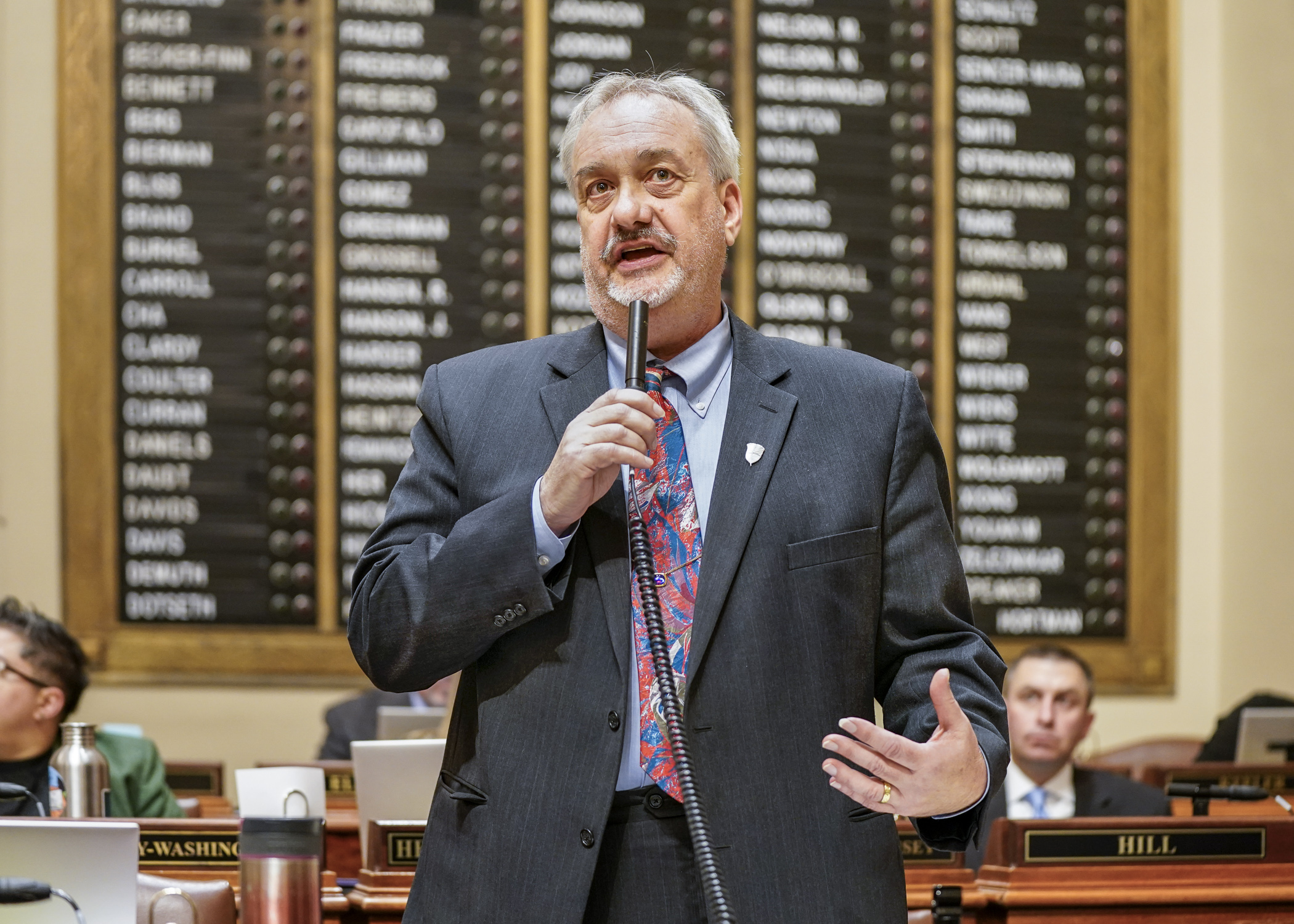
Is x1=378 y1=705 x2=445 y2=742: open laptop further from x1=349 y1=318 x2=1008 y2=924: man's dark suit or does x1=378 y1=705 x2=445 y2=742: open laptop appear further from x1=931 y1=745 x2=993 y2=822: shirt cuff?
x1=931 y1=745 x2=993 y2=822: shirt cuff

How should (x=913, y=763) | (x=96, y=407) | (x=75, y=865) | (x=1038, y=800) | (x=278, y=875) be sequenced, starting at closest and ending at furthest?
(x=913, y=763) < (x=75, y=865) < (x=278, y=875) < (x=1038, y=800) < (x=96, y=407)

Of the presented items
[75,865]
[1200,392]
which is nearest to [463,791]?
[75,865]

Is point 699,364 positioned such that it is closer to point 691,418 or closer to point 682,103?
point 691,418

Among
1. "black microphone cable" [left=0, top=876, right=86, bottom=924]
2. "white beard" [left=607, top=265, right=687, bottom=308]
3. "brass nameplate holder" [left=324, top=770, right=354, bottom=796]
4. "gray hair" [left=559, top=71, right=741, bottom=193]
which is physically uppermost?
"gray hair" [left=559, top=71, right=741, bottom=193]

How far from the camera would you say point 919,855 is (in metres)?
3.01

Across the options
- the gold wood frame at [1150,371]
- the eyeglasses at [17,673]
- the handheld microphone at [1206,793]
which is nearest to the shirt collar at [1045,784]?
the handheld microphone at [1206,793]

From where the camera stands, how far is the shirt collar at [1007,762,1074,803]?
427cm

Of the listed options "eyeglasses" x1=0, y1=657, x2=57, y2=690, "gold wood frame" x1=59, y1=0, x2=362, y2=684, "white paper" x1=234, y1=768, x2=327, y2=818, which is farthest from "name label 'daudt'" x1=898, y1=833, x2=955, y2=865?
"gold wood frame" x1=59, y1=0, x2=362, y2=684

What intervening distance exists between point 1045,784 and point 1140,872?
142 centimetres

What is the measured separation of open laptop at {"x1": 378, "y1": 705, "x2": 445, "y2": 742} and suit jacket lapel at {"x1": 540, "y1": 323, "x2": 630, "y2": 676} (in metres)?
2.45

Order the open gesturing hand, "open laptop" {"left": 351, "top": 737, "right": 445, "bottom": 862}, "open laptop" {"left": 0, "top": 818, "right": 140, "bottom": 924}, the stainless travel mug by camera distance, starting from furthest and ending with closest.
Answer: "open laptop" {"left": 351, "top": 737, "right": 445, "bottom": 862}
the stainless travel mug
"open laptop" {"left": 0, "top": 818, "right": 140, "bottom": 924}
the open gesturing hand

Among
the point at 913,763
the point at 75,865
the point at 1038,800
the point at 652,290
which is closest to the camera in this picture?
the point at 913,763

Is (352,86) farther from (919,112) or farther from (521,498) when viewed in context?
(521,498)

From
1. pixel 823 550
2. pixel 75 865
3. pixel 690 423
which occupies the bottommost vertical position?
pixel 75 865
